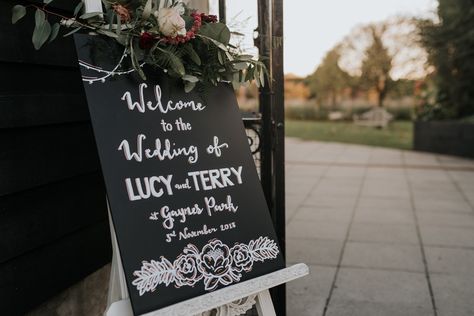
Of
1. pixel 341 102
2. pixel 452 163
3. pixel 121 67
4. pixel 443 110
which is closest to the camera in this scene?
pixel 121 67

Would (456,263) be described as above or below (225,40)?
below

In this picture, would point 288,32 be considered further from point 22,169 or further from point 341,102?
point 341,102

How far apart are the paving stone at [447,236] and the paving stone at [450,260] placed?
0.50ft

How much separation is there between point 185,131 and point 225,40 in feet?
1.28

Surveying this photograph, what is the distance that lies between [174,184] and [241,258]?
1.28 ft

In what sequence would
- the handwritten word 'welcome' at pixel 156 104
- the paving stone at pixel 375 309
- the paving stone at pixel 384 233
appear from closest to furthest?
the handwritten word 'welcome' at pixel 156 104
the paving stone at pixel 375 309
the paving stone at pixel 384 233

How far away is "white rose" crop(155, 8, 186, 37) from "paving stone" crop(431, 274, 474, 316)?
2239 mm

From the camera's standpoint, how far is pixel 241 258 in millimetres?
1771

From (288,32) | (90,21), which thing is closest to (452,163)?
(288,32)

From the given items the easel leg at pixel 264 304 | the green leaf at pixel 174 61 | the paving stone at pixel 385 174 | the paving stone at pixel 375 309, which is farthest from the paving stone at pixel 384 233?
the green leaf at pixel 174 61

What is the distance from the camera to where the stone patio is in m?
2.88

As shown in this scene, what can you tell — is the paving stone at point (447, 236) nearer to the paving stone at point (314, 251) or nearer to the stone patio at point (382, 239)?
the stone patio at point (382, 239)

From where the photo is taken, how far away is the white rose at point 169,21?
1.58m

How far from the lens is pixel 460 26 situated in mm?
9109
